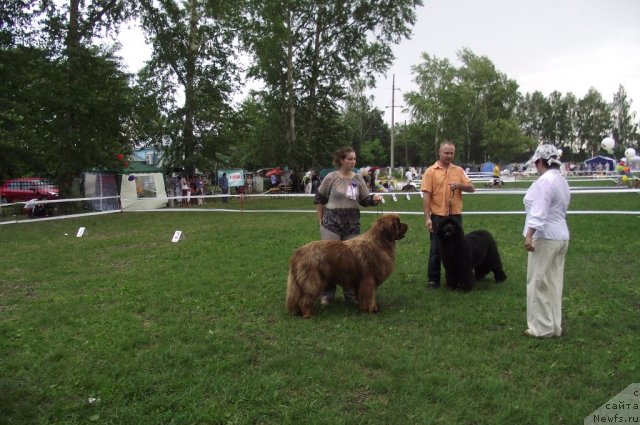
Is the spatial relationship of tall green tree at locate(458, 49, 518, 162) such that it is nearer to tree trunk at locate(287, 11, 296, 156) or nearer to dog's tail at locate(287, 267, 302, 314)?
tree trunk at locate(287, 11, 296, 156)

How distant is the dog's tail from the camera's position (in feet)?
16.7

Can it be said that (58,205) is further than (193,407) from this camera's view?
Yes

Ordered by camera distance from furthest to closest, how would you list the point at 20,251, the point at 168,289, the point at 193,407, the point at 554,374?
1. the point at 20,251
2. the point at 168,289
3. the point at 554,374
4. the point at 193,407

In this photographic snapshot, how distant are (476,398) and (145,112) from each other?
74.1 ft

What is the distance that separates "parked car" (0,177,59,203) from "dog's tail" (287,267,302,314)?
70.9 ft

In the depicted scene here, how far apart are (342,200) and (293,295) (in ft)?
4.11

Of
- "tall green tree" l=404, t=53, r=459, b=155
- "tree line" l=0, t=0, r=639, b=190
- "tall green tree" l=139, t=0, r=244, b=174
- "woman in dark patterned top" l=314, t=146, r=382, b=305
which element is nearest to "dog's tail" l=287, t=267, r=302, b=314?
"woman in dark patterned top" l=314, t=146, r=382, b=305

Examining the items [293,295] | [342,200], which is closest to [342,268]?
[293,295]

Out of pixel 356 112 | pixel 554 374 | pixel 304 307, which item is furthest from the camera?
pixel 356 112

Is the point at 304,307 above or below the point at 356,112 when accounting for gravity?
below

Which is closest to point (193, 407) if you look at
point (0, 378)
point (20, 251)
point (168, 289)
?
point (0, 378)

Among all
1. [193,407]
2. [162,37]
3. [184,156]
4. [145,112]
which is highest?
[162,37]

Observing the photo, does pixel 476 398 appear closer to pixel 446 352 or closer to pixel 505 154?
pixel 446 352

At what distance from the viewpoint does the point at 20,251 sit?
10016mm
